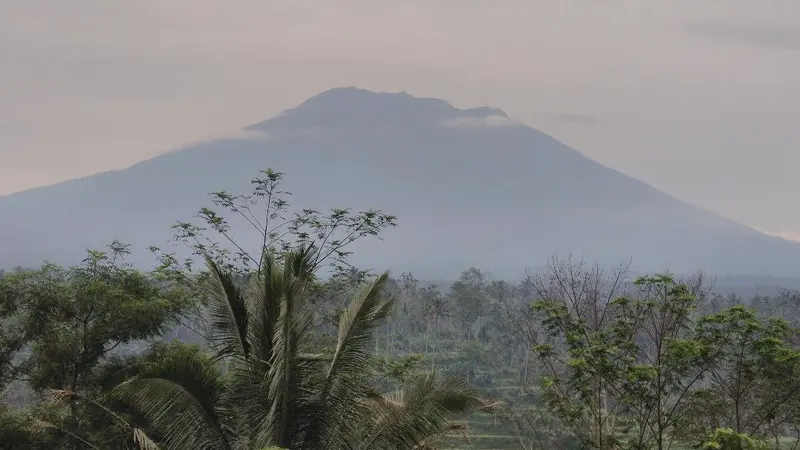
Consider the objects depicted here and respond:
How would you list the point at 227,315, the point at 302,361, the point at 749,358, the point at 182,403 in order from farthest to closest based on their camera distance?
the point at 749,358
the point at 227,315
the point at 182,403
the point at 302,361

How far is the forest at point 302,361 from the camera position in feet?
23.5

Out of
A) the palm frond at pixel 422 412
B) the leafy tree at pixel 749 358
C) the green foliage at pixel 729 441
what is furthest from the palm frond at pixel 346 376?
the leafy tree at pixel 749 358

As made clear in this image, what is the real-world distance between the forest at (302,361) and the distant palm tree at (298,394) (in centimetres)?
2

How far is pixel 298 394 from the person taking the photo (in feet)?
23.4

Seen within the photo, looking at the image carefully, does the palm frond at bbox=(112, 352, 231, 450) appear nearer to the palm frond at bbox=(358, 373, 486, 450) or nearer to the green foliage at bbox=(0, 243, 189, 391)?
the palm frond at bbox=(358, 373, 486, 450)

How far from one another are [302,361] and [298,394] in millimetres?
326

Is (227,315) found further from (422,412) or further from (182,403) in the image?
(422,412)

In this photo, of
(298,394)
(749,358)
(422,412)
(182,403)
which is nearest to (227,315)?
(182,403)

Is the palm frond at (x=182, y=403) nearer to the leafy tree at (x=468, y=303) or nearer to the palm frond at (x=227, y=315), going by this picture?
the palm frond at (x=227, y=315)

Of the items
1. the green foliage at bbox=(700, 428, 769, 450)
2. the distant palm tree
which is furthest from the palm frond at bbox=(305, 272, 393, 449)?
the green foliage at bbox=(700, 428, 769, 450)

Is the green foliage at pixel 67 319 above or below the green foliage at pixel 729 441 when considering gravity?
above

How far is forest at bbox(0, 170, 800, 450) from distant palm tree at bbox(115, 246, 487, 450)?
2 centimetres

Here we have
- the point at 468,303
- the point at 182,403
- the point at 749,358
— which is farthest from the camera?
the point at 468,303

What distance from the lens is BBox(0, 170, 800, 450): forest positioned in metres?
7.17
